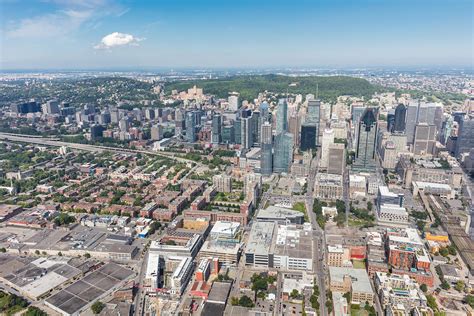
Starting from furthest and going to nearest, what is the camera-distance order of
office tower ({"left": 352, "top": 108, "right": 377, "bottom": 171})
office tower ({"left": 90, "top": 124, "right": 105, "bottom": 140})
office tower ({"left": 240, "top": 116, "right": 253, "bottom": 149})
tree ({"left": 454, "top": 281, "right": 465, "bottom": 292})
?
office tower ({"left": 90, "top": 124, "right": 105, "bottom": 140})
office tower ({"left": 240, "top": 116, "right": 253, "bottom": 149})
office tower ({"left": 352, "top": 108, "right": 377, "bottom": 171})
tree ({"left": 454, "top": 281, "right": 465, "bottom": 292})

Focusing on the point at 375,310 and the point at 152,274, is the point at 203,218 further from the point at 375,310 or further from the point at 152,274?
the point at 375,310

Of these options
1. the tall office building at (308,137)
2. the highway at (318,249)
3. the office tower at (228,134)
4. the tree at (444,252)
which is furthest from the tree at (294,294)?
the office tower at (228,134)

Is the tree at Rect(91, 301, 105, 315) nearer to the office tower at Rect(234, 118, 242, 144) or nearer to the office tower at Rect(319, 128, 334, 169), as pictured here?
the office tower at Rect(319, 128, 334, 169)

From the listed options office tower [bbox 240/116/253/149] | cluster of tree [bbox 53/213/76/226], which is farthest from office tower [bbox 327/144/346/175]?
cluster of tree [bbox 53/213/76/226]

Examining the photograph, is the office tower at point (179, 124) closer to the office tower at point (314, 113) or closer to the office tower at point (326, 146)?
the office tower at point (314, 113)

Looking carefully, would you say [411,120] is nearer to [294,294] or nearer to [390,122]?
[390,122]
